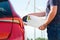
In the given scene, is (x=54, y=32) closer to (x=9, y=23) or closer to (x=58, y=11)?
(x=58, y=11)

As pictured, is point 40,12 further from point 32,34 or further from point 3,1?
point 3,1

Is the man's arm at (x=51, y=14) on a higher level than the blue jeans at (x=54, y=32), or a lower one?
higher

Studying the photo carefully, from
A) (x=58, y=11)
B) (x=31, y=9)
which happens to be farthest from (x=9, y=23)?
(x=58, y=11)

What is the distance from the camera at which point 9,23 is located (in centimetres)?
319

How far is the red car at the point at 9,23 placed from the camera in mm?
3156

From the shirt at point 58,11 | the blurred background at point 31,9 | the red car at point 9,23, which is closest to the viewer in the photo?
the red car at point 9,23

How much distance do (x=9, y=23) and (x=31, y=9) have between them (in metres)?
0.80

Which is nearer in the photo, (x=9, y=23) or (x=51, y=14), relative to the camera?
(x=9, y=23)

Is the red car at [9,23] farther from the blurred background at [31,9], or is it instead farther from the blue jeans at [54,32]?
the blue jeans at [54,32]

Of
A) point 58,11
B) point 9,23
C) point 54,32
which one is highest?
point 58,11

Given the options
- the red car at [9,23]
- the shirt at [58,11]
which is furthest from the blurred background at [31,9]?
the red car at [9,23]

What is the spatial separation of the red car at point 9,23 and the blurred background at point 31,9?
38 cm

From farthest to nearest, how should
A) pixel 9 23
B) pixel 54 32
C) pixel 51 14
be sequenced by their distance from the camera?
pixel 54 32, pixel 51 14, pixel 9 23

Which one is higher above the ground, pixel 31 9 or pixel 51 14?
pixel 31 9
